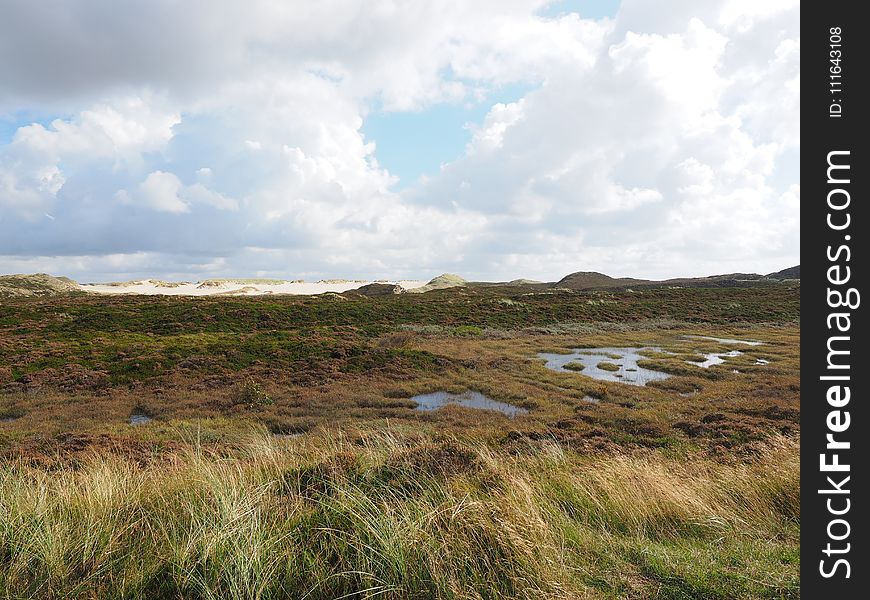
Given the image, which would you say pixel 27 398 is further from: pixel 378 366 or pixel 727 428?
pixel 727 428

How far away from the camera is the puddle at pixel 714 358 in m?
28.5

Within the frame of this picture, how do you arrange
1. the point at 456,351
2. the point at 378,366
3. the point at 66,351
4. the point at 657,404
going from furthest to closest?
1. the point at 456,351
2. the point at 66,351
3. the point at 378,366
4. the point at 657,404

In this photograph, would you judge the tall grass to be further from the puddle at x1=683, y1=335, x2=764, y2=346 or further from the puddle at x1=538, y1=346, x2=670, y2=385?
the puddle at x1=683, y1=335, x2=764, y2=346

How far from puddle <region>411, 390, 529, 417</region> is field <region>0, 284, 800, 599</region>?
604 mm

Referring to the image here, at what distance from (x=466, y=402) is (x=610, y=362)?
14306 mm

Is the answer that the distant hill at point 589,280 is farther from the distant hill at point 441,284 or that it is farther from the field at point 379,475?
the field at point 379,475

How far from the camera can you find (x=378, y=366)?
26.1m

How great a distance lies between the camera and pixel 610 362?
1172 inches

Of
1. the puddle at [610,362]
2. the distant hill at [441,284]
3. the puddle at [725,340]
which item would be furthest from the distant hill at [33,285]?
the puddle at [725,340]

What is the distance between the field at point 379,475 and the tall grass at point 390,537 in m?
0.03

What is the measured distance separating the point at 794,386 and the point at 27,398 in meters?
35.5
